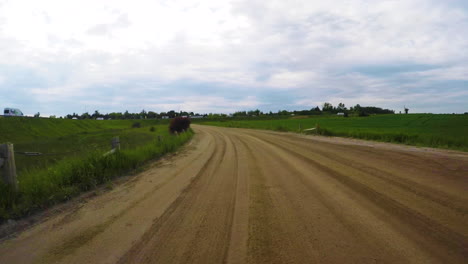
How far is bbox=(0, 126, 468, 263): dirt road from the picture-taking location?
311 cm

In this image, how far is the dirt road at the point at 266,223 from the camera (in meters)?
3.11

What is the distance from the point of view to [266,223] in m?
3.98

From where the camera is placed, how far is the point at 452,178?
21.0ft

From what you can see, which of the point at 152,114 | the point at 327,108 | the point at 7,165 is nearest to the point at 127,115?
the point at 152,114

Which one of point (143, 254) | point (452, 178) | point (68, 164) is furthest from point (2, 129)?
point (452, 178)

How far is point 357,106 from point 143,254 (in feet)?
455

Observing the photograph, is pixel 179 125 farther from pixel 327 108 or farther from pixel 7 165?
pixel 327 108

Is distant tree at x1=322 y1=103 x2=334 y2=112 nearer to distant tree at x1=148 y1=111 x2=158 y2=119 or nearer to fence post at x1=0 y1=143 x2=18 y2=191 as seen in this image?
distant tree at x1=148 y1=111 x2=158 y2=119

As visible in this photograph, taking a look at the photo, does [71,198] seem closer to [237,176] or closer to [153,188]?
[153,188]

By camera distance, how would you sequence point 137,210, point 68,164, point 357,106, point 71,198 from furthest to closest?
point 357,106 < point 68,164 < point 71,198 < point 137,210

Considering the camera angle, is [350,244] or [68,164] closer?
[350,244]

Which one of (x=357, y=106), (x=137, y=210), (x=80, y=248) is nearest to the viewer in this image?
(x=80, y=248)

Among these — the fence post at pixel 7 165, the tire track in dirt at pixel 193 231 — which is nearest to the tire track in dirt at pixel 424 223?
the tire track in dirt at pixel 193 231

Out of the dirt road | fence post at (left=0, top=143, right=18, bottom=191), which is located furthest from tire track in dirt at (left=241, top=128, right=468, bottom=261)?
fence post at (left=0, top=143, right=18, bottom=191)
